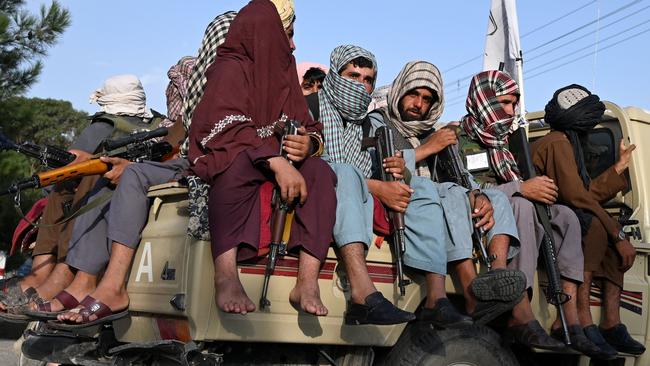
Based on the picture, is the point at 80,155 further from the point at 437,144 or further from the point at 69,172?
the point at 437,144

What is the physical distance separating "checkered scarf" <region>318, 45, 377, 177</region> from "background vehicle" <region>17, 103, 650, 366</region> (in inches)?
30.4

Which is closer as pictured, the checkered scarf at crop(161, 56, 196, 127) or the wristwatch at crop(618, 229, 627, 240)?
the wristwatch at crop(618, 229, 627, 240)

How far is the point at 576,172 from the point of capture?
557cm

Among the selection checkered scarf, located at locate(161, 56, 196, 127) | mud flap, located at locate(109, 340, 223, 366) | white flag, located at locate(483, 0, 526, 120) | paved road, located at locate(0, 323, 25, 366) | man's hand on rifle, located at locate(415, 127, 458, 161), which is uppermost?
white flag, located at locate(483, 0, 526, 120)

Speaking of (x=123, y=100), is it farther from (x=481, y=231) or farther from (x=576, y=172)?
(x=576, y=172)

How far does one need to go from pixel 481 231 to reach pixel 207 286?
5.46 ft

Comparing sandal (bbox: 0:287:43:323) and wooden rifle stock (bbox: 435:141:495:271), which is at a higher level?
wooden rifle stock (bbox: 435:141:495:271)

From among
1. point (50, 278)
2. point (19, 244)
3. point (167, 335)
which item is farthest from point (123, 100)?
point (167, 335)

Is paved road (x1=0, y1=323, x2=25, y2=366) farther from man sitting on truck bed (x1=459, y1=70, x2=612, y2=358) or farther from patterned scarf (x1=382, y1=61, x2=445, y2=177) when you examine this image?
man sitting on truck bed (x1=459, y1=70, x2=612, y2=358)

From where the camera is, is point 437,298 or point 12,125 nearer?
point 437,298

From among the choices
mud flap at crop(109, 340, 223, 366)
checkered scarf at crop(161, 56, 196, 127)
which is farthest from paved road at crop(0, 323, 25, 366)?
mud flap at crop(109, 340, 223, 366)

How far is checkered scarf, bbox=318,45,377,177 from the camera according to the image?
4.91 m

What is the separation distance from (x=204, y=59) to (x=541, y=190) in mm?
2196

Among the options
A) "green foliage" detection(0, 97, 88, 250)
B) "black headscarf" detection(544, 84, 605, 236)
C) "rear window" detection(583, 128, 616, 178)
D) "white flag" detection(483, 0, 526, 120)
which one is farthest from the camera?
"green foliage" detection(0, 97, 88, 250)
